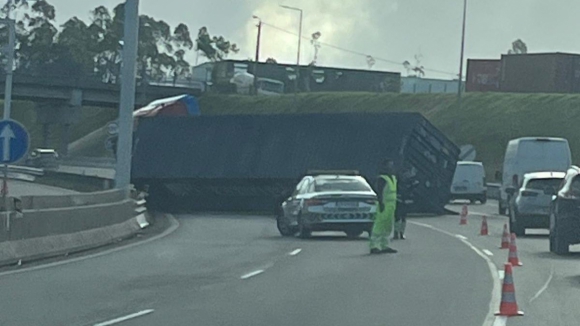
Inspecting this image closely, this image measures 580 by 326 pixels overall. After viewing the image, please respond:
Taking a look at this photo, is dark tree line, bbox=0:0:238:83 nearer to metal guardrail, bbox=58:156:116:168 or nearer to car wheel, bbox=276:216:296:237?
metal guardrail, bbox=58:156:116:168

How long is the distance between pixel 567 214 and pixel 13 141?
930 centimetres

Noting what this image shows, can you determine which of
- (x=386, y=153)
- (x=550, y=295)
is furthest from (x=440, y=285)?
(x=386, y=153)

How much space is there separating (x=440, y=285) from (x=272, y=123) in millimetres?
28195

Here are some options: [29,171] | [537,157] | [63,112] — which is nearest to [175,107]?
[537,157]

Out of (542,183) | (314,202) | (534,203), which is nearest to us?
(314,202)

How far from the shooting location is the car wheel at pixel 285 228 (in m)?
32.8

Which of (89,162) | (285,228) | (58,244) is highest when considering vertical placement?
(58,244)

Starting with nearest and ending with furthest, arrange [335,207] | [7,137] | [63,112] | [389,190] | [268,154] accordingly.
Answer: [7,137] → [389,190] → [335,207] → [268,154] → [63,112]

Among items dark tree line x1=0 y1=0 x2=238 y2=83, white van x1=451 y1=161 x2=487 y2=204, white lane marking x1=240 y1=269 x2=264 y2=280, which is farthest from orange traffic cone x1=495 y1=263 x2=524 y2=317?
dark tree line x1=0 y1=0 x2=238 y2=83

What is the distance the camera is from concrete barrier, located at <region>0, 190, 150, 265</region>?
22047 mm

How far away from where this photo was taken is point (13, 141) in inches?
947

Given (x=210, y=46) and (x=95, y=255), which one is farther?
(x=210, y=46)

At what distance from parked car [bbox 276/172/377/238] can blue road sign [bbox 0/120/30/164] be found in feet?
27.2

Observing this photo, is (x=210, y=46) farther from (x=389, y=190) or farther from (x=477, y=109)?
(x=389, y=190)
